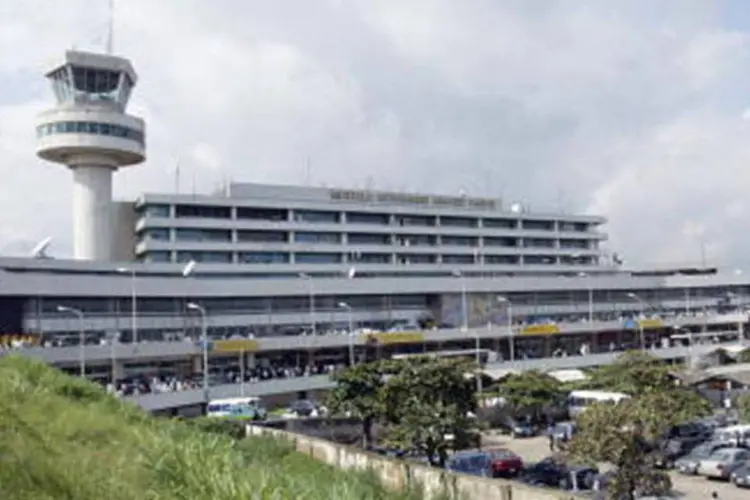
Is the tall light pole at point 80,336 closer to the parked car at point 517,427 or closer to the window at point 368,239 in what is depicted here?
the parked car at point 517,427

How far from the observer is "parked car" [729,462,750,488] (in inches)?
1372

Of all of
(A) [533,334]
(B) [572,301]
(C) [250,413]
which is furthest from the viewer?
(B) [572,301]

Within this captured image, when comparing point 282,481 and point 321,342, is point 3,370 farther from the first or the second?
point 321,342

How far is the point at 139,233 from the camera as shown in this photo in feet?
263

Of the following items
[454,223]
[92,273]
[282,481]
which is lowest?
[282,481]

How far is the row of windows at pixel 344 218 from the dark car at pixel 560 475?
5249 centimetres

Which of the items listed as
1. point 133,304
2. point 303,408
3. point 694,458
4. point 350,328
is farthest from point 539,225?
point 694,458

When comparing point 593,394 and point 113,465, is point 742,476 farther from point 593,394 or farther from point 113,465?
point 113,465

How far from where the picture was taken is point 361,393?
44.8 meters

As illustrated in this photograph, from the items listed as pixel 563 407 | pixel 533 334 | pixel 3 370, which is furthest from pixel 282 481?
pixel 533 334

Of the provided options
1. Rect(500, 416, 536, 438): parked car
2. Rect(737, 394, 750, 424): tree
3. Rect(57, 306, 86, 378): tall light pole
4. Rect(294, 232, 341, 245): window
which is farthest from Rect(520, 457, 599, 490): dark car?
Rect(294, 232, 341, 245): window

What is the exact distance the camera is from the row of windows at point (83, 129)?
72.2m

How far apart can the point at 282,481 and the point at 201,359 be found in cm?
6119

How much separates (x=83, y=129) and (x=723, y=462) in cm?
5593
